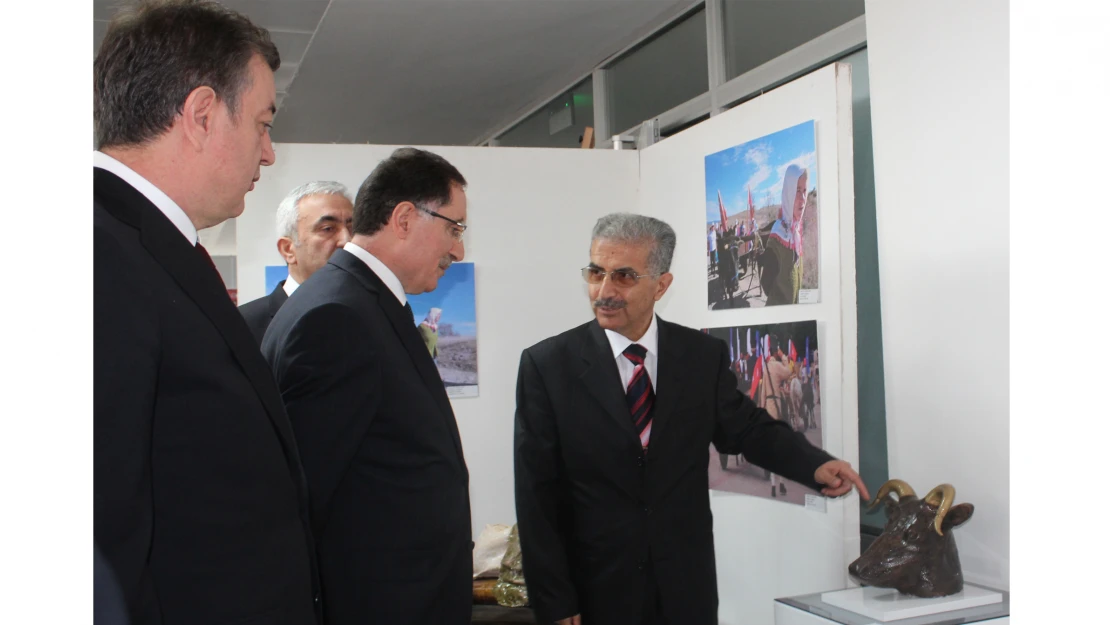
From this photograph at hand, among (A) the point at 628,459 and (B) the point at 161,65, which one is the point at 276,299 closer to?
(A) the point at 628,459

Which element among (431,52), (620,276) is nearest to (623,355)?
(620,276)

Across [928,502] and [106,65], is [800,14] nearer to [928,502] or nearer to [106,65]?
[928,502]

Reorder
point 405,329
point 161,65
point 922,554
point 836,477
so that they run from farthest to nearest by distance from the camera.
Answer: point 836,477
point 922,554
point 405,329
point 161,65

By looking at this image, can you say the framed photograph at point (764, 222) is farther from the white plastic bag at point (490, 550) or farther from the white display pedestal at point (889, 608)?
the white plastic bag at point (490, 550)

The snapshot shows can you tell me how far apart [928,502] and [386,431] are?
161cm

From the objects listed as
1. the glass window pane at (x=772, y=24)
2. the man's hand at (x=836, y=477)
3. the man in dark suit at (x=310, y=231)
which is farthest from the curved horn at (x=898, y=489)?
the glass window pane at (x=772, y=24)

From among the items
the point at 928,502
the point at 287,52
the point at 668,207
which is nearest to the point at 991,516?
the point at 928,502

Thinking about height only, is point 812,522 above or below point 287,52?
below

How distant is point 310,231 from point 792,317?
193cm

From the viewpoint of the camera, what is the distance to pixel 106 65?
134cm

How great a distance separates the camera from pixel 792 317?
140 inches

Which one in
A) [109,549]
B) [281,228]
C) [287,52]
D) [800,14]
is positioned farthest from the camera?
[287,52]

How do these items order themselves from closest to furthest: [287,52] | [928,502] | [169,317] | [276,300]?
[169,317] → [928,502] → [276,300] → [287,52]

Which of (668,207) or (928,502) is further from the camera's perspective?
(668,207)
